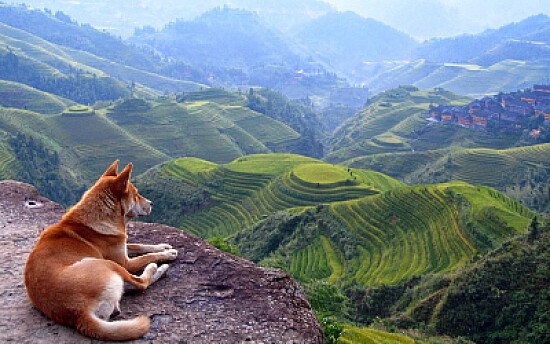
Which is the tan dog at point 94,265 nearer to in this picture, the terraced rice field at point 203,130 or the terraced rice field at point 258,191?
the terraced rice field at point 258,191

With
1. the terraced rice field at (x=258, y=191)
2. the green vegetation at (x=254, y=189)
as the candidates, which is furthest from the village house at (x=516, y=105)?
the terraced rice field at (x=258, y=191)

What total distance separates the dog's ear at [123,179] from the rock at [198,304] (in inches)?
45.4

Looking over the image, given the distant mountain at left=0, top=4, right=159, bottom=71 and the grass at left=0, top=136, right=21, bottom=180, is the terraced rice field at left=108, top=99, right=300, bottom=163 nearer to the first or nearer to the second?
the grass at left=0, top=136, right=21, bottom=180

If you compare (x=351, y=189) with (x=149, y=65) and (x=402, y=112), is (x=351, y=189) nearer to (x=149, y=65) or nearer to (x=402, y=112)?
(x=402, y=112)

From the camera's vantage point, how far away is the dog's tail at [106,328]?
13.7 feet

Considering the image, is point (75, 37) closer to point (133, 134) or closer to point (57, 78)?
point (57, 78)

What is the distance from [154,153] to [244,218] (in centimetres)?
3130

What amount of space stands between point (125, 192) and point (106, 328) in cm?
143

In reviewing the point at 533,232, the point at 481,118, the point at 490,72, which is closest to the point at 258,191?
the point at 533,232

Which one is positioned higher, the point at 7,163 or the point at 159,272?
the point at 159,272

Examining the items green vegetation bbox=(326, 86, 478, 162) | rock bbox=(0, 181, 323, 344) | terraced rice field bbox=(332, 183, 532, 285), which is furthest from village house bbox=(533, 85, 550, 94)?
rock bbox=(0, 181, 323, 344)

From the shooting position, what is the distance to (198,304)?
16.8 feet

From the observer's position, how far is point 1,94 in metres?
83.7

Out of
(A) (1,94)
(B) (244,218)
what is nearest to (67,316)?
(B) (244,218)
